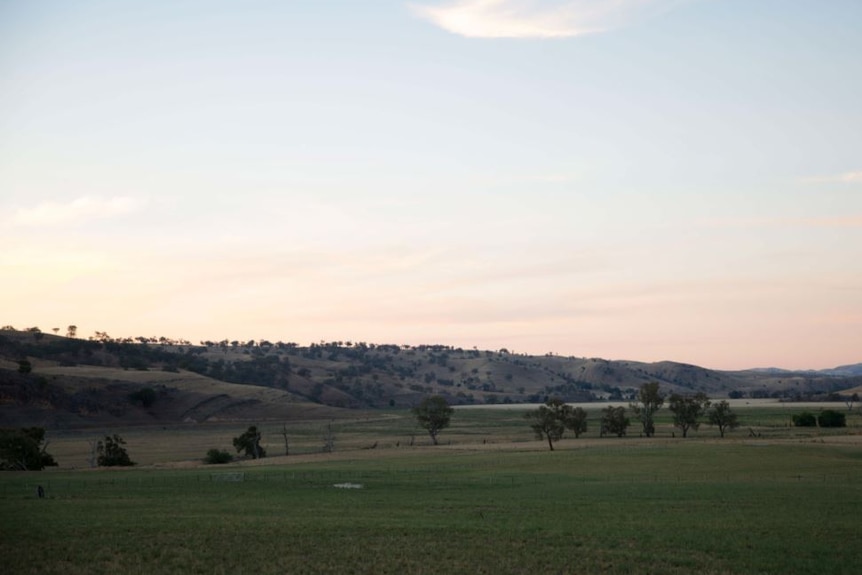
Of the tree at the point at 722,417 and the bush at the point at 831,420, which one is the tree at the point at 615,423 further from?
the bush at the point at 831,420

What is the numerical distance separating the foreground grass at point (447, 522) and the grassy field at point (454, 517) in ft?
0.42

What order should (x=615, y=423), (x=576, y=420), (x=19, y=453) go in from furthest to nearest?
(x=615, y=423), (x=576, y=420), (x=19, y=453)

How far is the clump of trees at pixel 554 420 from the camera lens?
367 ft

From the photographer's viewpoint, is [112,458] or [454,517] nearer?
[454,517]

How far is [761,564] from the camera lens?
28.5m

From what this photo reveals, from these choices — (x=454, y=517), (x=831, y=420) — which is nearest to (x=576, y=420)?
(x=831, y=420)

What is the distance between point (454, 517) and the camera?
132 ft

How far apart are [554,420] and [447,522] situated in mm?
76047

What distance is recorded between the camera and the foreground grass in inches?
1142

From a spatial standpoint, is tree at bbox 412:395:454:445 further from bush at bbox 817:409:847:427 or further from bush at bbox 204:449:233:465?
bush at bbox 817:409:847:427

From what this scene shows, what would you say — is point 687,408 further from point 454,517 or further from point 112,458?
point 454,517

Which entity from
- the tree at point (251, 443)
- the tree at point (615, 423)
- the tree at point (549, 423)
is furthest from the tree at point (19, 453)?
the tree at point (615, 423)

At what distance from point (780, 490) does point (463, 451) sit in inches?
2041

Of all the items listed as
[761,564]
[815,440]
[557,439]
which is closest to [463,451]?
[557,439]
